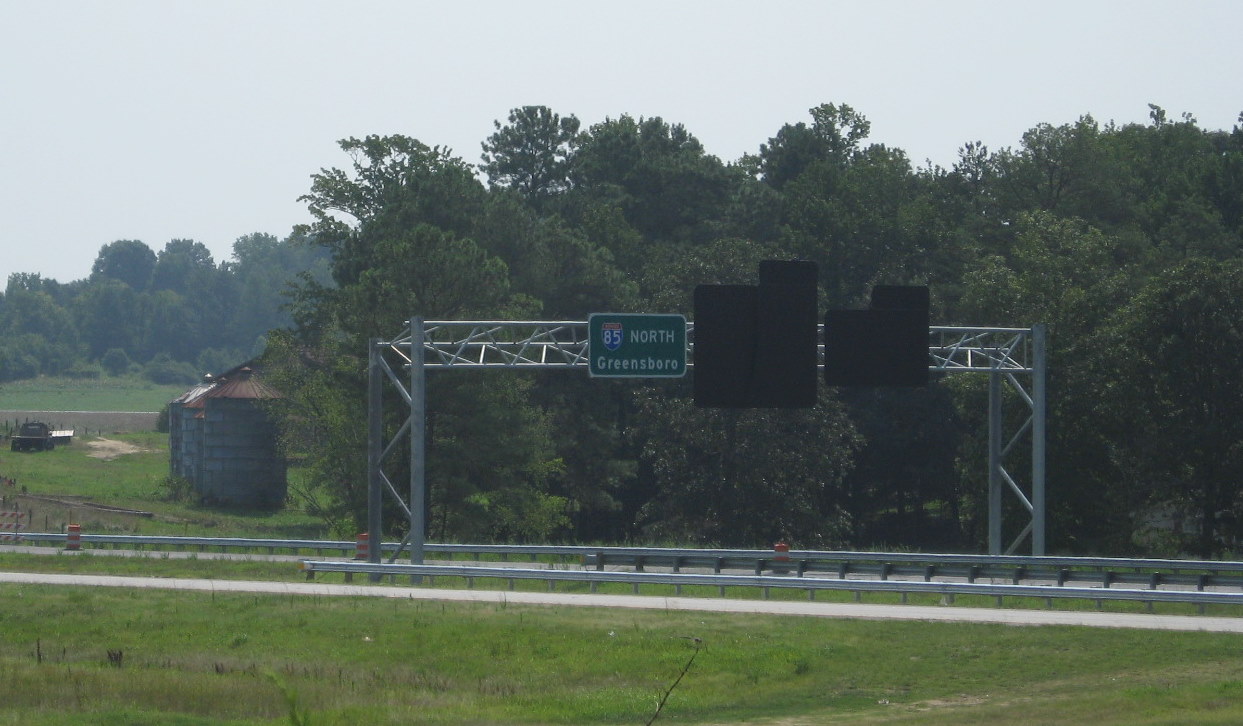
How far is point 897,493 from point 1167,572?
36.2 metres

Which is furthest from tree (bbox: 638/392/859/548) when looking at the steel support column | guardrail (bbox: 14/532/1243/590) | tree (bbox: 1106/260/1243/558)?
the steel support column

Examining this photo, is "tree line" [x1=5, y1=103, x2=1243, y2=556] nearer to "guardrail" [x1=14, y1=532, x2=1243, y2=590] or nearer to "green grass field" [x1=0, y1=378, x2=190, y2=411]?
"guardrail" [x1=14, y1=532, x2=1243, y2=590]

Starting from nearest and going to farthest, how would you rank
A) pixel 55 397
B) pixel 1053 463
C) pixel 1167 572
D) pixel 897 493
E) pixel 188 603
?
1. pixel 188 603
2. pixel 1167 572
3. pixel 1053 463
4. pixel 897 493
5. pixel 55 397

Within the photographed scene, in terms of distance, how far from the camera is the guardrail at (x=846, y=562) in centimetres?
3306

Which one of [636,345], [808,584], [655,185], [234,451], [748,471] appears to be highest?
[655,185]

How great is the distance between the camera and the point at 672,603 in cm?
2905

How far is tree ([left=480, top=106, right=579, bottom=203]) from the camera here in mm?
101750

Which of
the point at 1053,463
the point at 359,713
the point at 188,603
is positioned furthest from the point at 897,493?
the point at 359,713

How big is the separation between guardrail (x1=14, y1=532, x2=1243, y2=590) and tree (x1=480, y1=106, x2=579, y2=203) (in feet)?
193

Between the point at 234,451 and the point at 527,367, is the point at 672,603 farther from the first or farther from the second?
the point at 234,451

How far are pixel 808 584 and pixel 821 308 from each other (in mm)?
36401

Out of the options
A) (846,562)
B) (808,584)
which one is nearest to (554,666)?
(808,584)

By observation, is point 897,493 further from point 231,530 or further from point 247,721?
point 247,721

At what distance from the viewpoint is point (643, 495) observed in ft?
234
